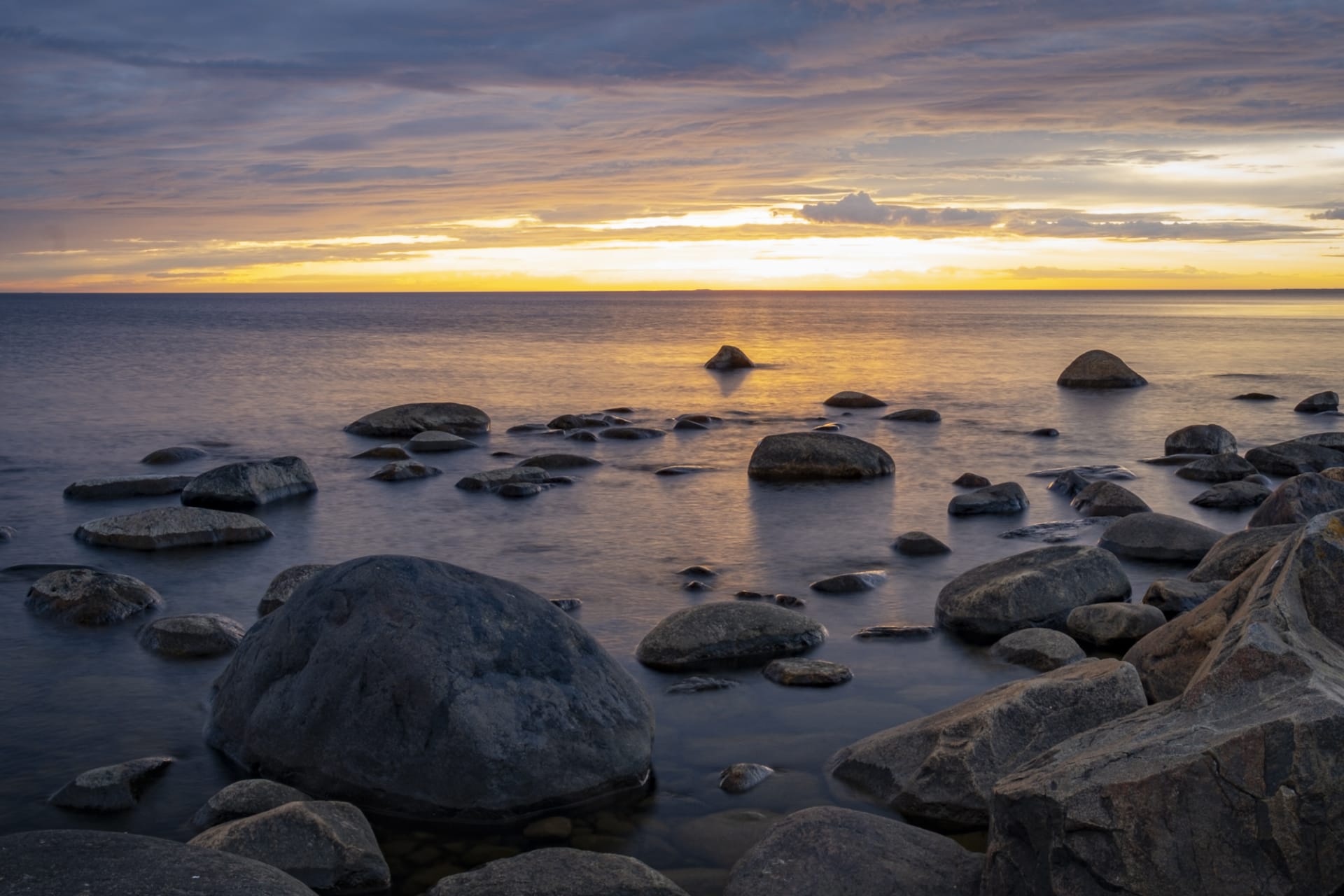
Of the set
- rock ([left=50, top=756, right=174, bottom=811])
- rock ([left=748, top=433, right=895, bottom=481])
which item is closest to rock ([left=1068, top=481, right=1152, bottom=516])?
rock ([left=748, top=433, right=895, bottom=481])

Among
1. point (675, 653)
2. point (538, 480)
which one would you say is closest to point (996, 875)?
point (675, 653)

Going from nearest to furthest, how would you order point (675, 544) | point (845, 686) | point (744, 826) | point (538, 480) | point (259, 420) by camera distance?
point (744, 826), point (845, 686), point (675, 544), point (538, 480), point (259, 420)

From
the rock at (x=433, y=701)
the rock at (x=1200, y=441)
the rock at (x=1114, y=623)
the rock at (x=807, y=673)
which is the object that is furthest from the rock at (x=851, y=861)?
the rock at (x=1200, y=441)

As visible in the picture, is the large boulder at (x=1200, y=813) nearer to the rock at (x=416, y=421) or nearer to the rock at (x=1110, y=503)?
the rock at (x=1110, y=503)

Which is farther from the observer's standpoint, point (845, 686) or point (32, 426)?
point (32, 426)

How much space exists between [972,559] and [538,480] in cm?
874

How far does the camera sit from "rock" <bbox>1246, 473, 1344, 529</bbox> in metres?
14.7

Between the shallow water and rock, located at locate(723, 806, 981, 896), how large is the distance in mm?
544

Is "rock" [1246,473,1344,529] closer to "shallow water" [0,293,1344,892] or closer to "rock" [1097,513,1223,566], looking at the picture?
"rock" [1097,513,1223,566]

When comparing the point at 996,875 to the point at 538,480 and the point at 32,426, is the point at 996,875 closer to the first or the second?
the point at 538,480

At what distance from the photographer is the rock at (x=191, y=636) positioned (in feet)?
37.0

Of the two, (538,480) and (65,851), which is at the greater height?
(65,851)

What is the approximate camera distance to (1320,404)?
33.2 m

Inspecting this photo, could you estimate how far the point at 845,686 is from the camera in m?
10.4
